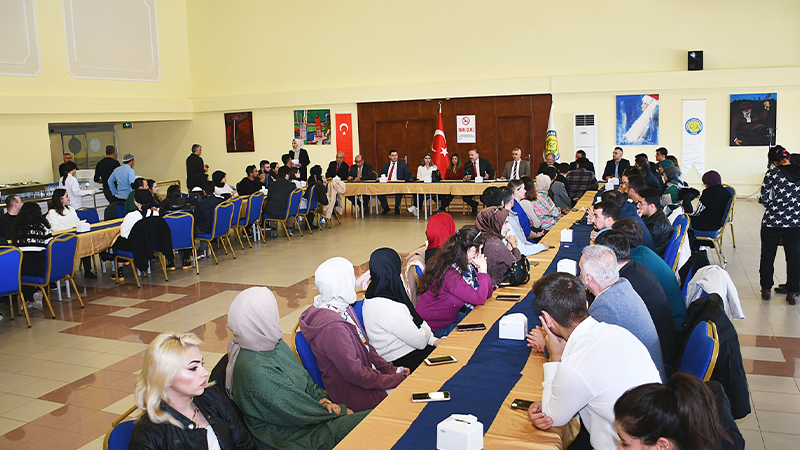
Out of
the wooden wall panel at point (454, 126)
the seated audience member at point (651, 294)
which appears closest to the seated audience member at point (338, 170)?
the wooden wall panel at point (454, 126)

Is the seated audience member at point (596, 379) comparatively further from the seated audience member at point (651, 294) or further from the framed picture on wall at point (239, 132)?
the framed picture on wall at point (239, 132)

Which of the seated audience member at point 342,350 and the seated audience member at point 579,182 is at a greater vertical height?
the seated audience member at point 579,182

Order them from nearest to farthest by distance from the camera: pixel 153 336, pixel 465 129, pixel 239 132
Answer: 1. pixel 153 336
2. pixel 465 129
3. pixel 239 132

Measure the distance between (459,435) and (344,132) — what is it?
14.3m

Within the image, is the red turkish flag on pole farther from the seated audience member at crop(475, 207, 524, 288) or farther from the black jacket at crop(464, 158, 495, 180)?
the seated audience member at crop(475, 207, 524, 288)

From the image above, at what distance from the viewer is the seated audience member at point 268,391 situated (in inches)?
103

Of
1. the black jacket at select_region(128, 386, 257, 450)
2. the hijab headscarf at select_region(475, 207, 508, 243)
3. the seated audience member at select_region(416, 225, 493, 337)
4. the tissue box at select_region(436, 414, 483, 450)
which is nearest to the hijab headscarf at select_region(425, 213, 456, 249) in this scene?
the hijab headscarf at select_region(475, 207, 508, 243)

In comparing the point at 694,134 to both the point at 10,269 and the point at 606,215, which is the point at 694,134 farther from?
the point at 10,269

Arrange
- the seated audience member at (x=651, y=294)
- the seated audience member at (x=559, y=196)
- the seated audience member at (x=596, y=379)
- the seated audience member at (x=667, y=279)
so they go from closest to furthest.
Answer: the seated audience member at (x=596, y=379) < the seated audience member at (x=651, y=294) < the seated audience member at (x=667, y=279) < the seated audience member at (x=559, y=196)

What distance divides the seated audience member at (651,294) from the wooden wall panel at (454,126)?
11.2 metres

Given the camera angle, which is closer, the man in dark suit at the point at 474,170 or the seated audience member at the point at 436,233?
the seated audience member at the point at 436,233

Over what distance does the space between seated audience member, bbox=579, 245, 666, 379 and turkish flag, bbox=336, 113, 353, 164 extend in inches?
526

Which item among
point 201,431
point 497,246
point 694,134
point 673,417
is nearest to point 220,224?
point 497,246

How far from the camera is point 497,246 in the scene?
445cm
